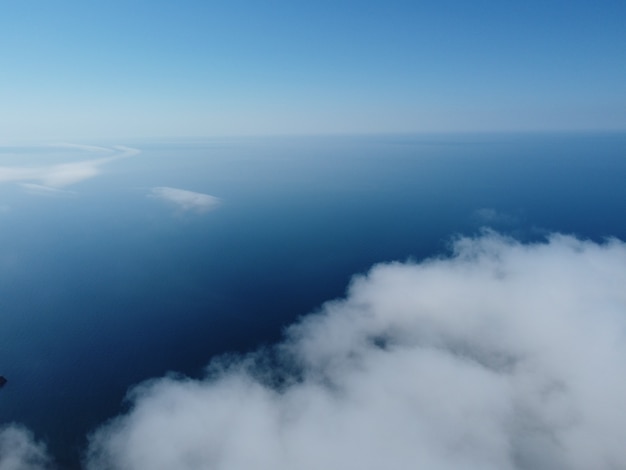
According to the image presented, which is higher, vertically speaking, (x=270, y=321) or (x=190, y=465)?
(x=270, y=321)

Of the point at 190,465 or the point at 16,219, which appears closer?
the point at 190,465

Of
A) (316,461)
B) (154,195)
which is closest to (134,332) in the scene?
(316,461)

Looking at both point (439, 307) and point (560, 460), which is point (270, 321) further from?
point (560, 460)

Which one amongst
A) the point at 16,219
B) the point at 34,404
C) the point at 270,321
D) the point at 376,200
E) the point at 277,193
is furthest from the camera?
the point at 277,193

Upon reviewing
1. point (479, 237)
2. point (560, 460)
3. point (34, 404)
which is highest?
point (479, 237)

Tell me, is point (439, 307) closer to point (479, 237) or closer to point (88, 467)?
point (479, 237)

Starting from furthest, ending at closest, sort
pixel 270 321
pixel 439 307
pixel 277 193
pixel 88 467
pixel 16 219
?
pixel 277 193 → pixel 16 219 → pixel 439 307 → pixel 270 321 → pixel 88 467

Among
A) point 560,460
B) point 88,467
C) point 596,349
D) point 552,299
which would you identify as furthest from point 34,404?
point 552,299
